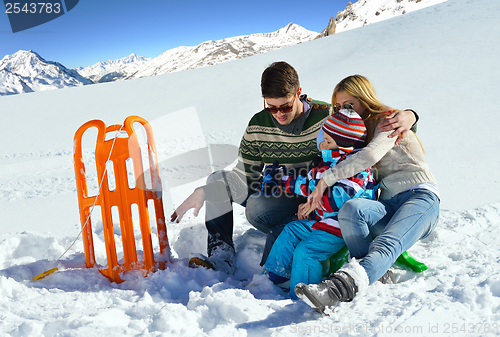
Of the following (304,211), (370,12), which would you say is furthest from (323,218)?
(370,12)

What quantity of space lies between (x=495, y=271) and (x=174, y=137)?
206 inches

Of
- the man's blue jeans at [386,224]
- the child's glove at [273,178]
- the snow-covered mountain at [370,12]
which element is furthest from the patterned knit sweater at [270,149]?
the snow-covered mountain at [370,12]

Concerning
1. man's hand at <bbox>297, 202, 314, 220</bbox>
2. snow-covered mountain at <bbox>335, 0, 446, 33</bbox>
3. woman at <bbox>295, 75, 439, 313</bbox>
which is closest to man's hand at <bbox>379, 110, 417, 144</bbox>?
woman at <bbox>295, 75, 439, 313</bbox>

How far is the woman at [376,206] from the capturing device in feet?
4.68

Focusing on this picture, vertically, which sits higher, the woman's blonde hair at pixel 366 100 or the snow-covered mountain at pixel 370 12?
the snow-covered mountain at pixel 370 12

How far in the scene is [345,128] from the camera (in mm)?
1776

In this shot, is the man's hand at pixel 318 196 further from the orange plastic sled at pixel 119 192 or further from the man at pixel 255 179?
the orange plastic sled at pixel 119 192

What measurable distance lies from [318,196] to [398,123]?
1.99 feet

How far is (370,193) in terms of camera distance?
6.16 feet

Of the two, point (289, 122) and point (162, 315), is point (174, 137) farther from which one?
point (162, 315)

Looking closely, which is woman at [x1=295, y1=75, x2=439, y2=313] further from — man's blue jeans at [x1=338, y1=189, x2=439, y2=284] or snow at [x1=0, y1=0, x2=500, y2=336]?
snow at [x1=0, y1=0, x2=500, y2=336]

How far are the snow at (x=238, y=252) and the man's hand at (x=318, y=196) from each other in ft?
1.65

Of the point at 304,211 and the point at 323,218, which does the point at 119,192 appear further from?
the point at 323,218

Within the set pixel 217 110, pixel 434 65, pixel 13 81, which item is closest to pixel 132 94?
pixel 217 110
